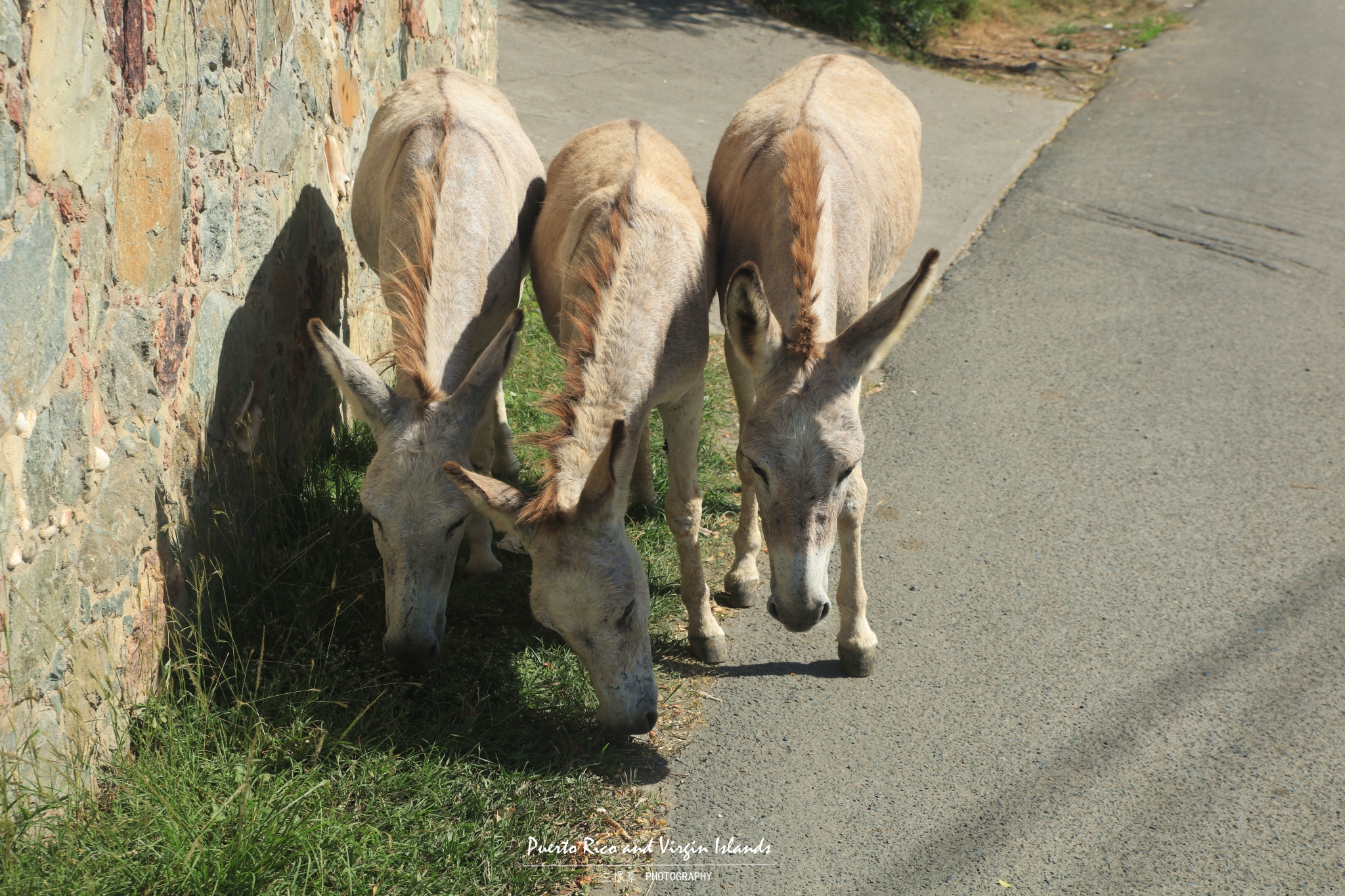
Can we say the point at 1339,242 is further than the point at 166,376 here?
Yes

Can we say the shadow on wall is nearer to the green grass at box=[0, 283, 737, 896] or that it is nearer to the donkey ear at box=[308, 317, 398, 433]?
the green grass at box=[0, 283, 737, 896]

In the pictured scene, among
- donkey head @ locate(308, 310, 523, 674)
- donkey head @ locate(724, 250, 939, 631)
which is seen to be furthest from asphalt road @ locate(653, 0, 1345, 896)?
donkey head @ locate(308, 310, 523, 674)

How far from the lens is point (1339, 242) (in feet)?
26.7

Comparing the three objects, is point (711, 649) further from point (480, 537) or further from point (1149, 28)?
point (1149, 28)

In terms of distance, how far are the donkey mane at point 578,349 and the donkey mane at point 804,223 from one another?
64cm

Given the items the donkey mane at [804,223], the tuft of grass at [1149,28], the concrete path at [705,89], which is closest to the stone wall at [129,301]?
the donkey mane at [804,223]

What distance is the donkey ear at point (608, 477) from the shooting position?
2922 millimetres

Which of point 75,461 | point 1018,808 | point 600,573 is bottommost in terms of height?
point 1018,808

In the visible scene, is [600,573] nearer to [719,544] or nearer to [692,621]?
[692,621]

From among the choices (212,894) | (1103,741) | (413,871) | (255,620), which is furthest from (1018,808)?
(255,620)

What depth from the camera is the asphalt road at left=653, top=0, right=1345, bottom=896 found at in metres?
3.36

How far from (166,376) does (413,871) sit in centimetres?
189

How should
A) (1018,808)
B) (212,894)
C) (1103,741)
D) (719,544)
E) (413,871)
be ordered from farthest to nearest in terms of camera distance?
(719,544) → (1103,741) → (1018,808) → (413,871) → (212,894)

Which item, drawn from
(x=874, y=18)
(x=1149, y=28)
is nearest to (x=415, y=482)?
(x=874, y=18)
